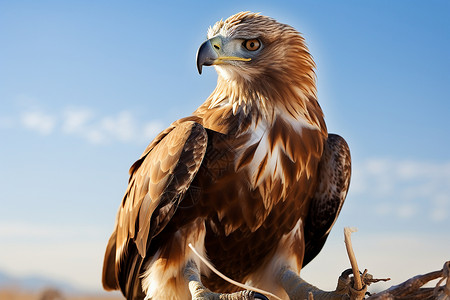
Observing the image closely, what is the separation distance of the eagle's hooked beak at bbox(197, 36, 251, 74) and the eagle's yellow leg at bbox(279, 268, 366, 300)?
6.12 feet

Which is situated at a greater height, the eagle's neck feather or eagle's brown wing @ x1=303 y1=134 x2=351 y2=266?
the eagle's neck feather

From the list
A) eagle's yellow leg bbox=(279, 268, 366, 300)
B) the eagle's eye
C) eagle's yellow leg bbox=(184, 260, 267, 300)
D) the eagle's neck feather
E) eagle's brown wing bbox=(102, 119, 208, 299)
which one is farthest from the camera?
the eagle's eye

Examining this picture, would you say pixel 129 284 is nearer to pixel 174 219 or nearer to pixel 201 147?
pixel 174 219

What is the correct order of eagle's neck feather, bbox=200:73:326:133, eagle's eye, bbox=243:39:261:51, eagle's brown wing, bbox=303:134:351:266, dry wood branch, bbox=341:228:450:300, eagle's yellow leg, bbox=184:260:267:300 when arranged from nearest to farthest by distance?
dry wood branch, bbox=341:228:450:300 → eagle's yellow leg, bbox=184:260:267:300 → eagle's neck feather, bbox=200:73:326:133 → eagle's eye, bbox=243:39:261:51 → eagle's brown wing, bbox=303:134:351:266

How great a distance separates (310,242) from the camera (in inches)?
200

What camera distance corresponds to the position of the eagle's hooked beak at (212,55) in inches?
174

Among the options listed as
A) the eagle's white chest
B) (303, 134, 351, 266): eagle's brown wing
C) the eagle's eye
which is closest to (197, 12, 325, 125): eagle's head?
the eagle's eye

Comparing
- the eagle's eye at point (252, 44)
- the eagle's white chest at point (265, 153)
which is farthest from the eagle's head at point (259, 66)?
the eagle's white chest at point (265, 153)

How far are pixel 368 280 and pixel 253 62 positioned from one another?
1999mm

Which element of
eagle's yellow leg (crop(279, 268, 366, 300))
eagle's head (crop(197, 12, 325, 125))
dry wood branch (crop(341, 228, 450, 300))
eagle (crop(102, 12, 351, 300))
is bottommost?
dry wood branch (crop(341, 228, 450, 300))

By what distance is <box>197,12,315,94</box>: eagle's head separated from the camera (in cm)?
448

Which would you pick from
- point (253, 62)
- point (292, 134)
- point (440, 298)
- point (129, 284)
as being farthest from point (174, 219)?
point (440, 298)

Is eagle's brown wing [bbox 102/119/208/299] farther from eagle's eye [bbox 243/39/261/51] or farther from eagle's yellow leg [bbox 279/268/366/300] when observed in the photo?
eagle's yellow leg [bbox 279/268/366/300]

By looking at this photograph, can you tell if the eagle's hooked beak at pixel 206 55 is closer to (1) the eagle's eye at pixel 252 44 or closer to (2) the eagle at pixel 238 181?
(2) the eagle at pixel 238 181
